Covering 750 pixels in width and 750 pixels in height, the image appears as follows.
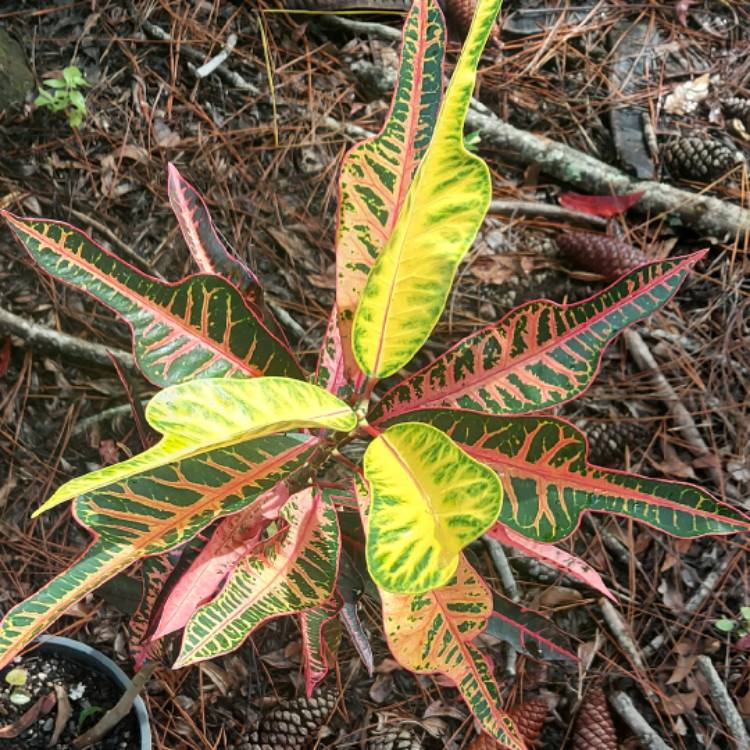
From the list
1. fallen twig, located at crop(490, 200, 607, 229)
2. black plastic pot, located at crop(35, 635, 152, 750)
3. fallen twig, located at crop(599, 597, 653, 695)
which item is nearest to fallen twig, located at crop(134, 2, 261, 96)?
fallen twig, located at crop(490, 200, 607, 229)

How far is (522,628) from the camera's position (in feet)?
3.55

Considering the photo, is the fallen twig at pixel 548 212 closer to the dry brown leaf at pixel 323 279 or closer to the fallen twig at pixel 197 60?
the dry brown leaf at pixel 323 279

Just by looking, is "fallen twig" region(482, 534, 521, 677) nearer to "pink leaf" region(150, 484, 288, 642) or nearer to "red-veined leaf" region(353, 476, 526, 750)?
"red-veined leaf" region(353, 476, 526, 750)

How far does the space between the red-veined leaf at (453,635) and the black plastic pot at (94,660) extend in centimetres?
53

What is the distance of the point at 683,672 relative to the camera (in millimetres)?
1402

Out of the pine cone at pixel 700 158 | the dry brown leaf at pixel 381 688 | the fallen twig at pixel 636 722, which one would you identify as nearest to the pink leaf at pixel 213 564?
the dry brown leaf at pixel 381 688

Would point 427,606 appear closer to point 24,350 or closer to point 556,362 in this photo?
point 556,362

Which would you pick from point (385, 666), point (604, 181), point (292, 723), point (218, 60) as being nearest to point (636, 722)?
point (385, 666)

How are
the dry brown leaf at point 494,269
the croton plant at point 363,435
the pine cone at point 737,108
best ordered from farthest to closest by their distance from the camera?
1. the pine cone at point 737,108
2. the dry brown leaf at point 494,269
3. the croton plant at point 363,435

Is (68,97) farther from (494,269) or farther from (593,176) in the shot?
(593,176)

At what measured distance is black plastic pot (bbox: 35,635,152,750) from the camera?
1161mm

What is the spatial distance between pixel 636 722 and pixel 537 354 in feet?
2.76

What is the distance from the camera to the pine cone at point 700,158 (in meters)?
1.66

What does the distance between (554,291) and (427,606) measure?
93 centimetres
